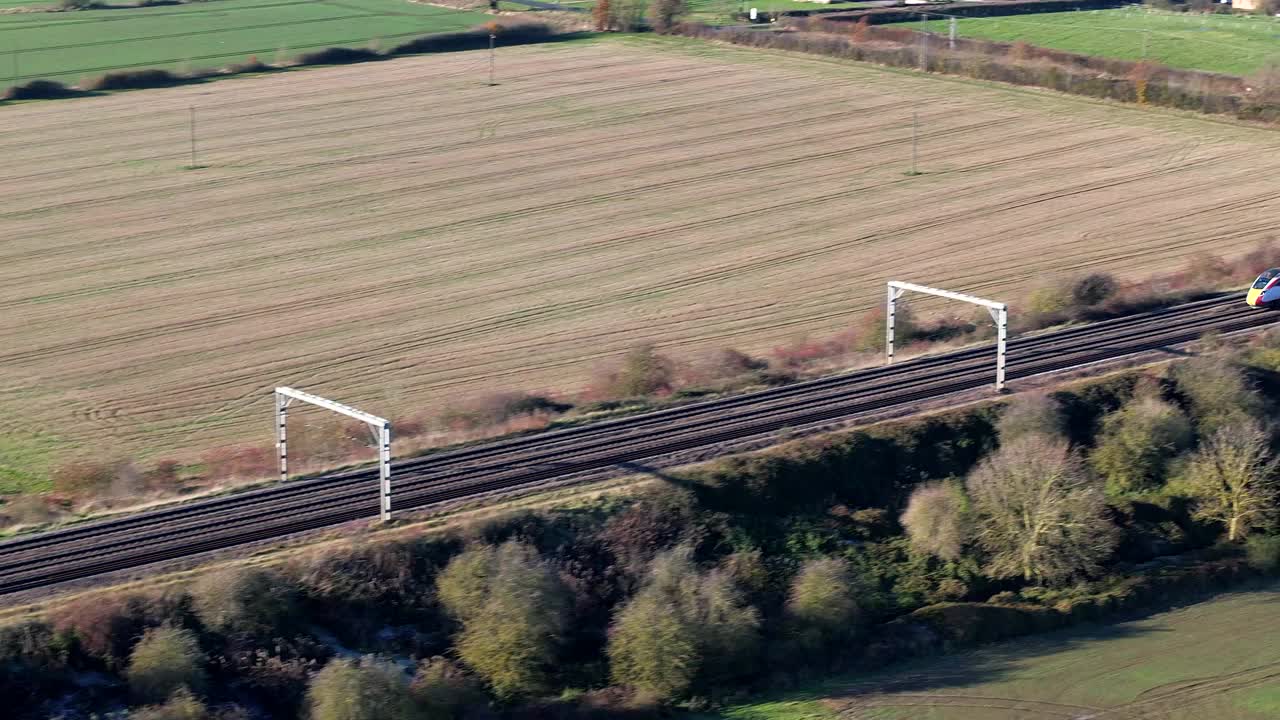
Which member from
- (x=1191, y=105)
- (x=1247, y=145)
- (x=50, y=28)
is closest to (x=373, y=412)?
(x=1247, y=145)

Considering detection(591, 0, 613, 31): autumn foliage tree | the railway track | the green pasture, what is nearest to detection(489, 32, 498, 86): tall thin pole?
detection(591, 0, 613, 31): autumn foliage tree

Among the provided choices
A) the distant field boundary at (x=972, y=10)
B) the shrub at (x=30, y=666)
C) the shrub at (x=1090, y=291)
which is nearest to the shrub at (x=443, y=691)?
the shrub at (x=30, y=666)

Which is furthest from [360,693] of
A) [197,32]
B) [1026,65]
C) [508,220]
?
[197,32]

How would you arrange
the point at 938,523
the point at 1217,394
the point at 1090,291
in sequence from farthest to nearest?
1. the point at 1090,291
2. the point at 1217,394
3. the point at 938,523

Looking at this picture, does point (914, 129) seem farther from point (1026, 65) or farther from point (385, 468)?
point (385, 468)

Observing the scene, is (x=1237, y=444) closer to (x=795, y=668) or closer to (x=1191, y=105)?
(x=795, y=668)

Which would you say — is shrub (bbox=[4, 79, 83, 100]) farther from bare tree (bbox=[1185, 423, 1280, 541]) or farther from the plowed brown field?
bare tree (bbox=[1185, 423, 1280, 541])
